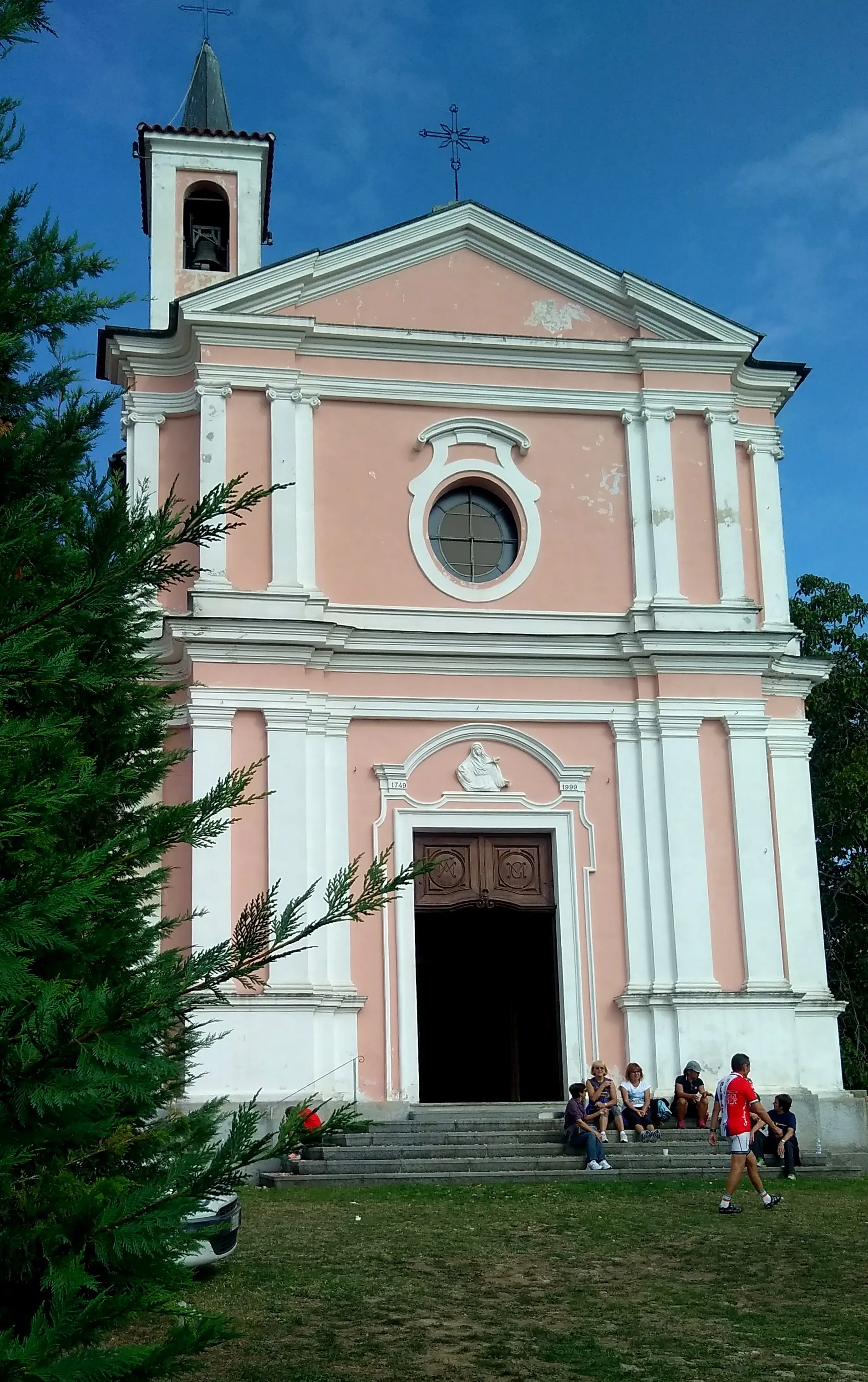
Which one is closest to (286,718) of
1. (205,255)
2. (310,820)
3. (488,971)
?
(310,820)

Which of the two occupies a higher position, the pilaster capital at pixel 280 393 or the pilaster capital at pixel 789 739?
the pilaster capital at pixel 280 393

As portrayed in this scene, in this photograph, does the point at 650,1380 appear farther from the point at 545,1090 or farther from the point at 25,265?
the point at 545,1090

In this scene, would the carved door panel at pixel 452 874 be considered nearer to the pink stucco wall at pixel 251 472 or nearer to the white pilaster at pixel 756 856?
the white pilaster at pixel 756 856

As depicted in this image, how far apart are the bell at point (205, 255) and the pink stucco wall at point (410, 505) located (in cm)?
363

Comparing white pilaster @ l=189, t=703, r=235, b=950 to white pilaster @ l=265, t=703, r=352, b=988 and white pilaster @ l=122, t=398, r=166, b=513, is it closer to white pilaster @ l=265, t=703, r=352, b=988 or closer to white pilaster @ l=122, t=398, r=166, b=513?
white pilaster @ l=265, t=703, r=352, b=988

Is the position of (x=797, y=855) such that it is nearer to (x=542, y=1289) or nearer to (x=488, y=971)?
(x=488, y=971)

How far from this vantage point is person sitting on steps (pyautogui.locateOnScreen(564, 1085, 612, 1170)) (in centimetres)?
1455

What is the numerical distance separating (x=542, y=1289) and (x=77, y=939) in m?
4.86

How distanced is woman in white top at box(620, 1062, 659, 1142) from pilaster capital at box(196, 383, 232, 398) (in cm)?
876

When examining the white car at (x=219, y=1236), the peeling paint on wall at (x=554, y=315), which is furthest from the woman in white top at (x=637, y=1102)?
the peeling paint on wall at (x=554, y=315)

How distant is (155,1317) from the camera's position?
26.2 feet

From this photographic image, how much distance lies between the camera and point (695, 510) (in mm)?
18984

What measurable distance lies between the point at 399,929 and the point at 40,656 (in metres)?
12.8

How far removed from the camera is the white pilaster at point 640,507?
18688 mm
